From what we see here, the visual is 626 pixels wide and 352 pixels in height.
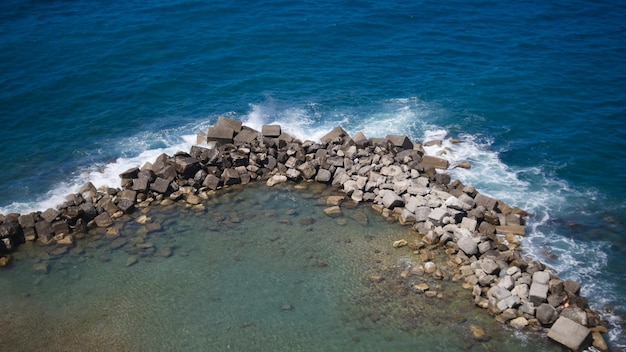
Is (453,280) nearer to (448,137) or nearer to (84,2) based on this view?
(448,137)

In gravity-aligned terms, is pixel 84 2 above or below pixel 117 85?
above

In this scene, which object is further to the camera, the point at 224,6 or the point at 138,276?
the point at 224,6

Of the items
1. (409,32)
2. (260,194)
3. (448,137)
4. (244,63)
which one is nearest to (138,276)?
(260,194)

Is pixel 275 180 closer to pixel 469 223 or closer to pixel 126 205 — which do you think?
pixel 126 205

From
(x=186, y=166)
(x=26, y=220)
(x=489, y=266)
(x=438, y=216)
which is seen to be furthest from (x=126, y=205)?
(x=489, y=266)

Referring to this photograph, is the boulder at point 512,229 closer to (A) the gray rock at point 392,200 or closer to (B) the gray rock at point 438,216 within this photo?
(B) the gray rock at point 438,216

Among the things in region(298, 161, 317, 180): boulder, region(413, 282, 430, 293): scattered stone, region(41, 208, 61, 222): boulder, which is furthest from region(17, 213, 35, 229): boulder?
region(413, 282, 430, 293): scattered stone

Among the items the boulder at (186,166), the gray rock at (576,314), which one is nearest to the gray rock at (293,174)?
the boulder at (186,166)

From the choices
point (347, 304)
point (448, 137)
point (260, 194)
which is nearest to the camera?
point (347, 304)
